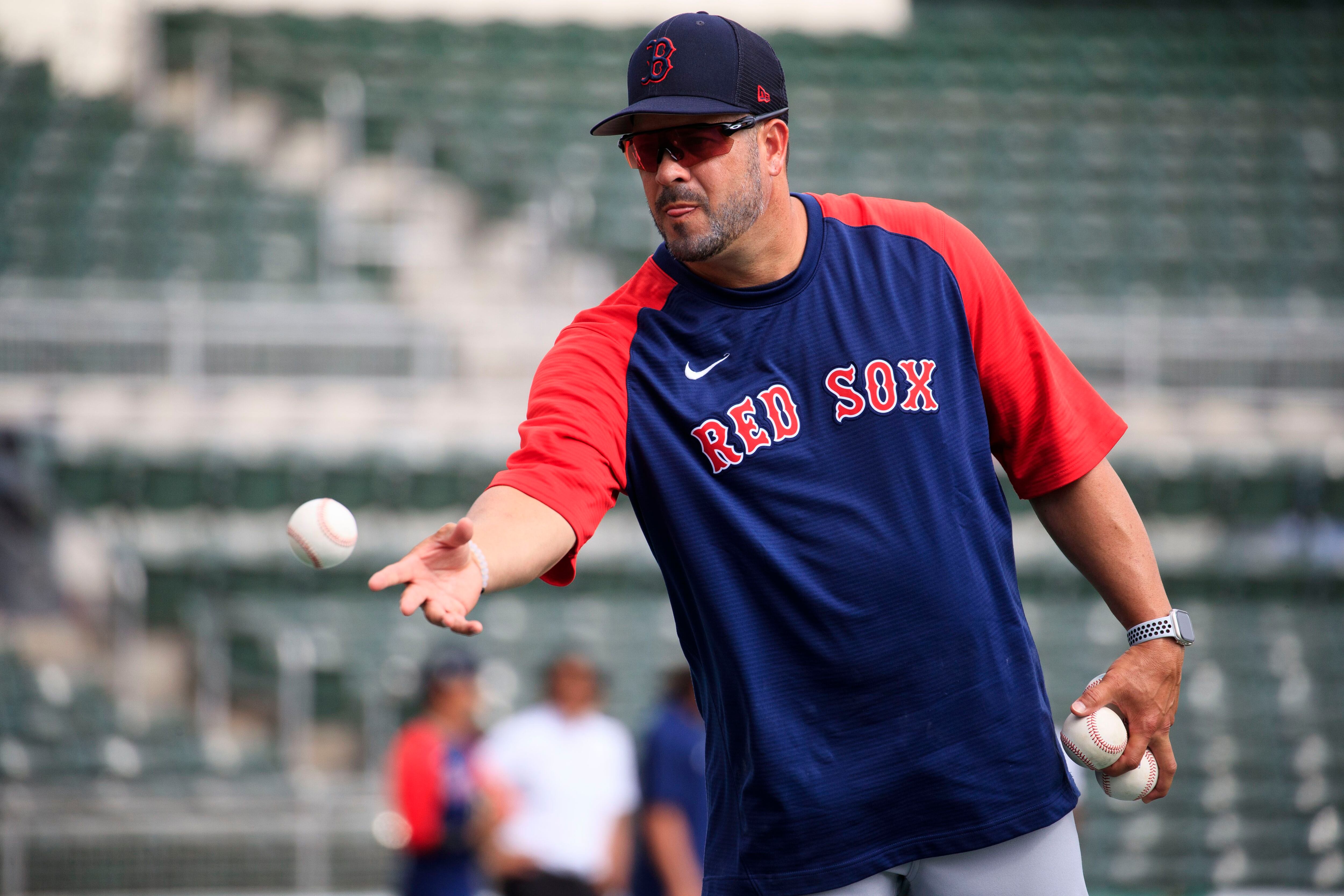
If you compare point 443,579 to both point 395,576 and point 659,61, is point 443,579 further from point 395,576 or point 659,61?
point 659,61

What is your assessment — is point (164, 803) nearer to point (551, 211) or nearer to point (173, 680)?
point (173, 680)

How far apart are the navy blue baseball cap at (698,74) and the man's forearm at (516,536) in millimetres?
683

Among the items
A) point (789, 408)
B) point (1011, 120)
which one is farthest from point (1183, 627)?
point (1011, 120)

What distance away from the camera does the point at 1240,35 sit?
14539 millimetres

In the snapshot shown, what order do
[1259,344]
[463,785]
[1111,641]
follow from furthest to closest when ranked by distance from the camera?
1. [1259,344]
2. [1111,641]
3. [463,785]

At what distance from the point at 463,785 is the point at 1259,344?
7.57 m

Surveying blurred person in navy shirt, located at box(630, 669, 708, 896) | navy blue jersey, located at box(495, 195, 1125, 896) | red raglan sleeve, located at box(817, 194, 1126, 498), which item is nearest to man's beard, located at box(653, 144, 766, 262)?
navy blue jersey, located at box(495, 195, 1125, 896)

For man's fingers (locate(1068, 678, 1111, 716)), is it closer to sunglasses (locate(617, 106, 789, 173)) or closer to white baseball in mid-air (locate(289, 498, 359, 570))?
sunglasses (locate(617, 106, 789, 173))

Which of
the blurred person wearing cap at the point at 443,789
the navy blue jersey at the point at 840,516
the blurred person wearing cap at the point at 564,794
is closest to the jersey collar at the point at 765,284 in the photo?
the navy blue jersey at the point at 840,516

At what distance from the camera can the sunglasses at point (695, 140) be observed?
92.0 inches

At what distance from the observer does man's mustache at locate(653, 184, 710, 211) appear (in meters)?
2.34

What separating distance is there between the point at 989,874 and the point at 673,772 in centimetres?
407

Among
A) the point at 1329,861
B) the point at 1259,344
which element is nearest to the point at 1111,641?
the point at 1329,861

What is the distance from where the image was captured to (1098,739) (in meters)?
2.38
